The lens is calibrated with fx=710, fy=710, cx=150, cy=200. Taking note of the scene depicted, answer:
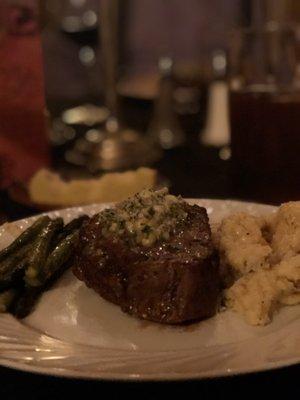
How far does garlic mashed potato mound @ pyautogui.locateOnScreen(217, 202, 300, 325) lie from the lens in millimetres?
1625

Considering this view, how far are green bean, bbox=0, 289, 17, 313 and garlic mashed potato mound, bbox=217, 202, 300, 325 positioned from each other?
518 millimetres

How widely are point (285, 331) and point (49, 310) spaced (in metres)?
0.58

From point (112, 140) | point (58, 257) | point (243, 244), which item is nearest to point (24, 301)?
point (58, 257)

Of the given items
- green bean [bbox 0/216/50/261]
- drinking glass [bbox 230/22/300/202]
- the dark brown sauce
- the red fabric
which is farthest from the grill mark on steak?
the red fabric

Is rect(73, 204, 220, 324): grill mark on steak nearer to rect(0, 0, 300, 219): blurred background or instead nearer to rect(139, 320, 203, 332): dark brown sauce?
rect(139, 320, 203, 332): dark brown sauce

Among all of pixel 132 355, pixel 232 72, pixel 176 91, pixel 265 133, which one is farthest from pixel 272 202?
pixel 176 91

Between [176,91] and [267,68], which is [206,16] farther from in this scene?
[267,68]

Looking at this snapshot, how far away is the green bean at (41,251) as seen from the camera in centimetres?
178

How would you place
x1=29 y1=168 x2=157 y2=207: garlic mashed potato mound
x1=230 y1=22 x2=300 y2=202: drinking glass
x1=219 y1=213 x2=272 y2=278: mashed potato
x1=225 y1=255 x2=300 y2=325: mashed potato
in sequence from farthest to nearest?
x1=230 y1=22 x2=300 y2=202: drinking glass → x1=29 y1=168 x2=157 y2=207: garlic mashed potato mound → x1=219 y1=213 x2=272 y2=278: mashed potato → x1=225 y1=255 x2=300 y2=325: mashed potato

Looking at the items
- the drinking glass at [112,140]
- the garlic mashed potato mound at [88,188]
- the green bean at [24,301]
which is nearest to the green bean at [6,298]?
the green bean at [24,301]

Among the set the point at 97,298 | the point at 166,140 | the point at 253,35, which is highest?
the point at 253,35

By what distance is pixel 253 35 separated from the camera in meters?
2.72

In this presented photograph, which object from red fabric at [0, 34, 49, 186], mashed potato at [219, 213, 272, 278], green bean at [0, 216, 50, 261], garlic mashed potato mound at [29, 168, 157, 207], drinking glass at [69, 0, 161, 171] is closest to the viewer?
mashed potato at [219, 213, 272, 278]

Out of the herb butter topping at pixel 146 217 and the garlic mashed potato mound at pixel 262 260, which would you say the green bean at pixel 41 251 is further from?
the garlic mashed potato mound at pixel 262 260
